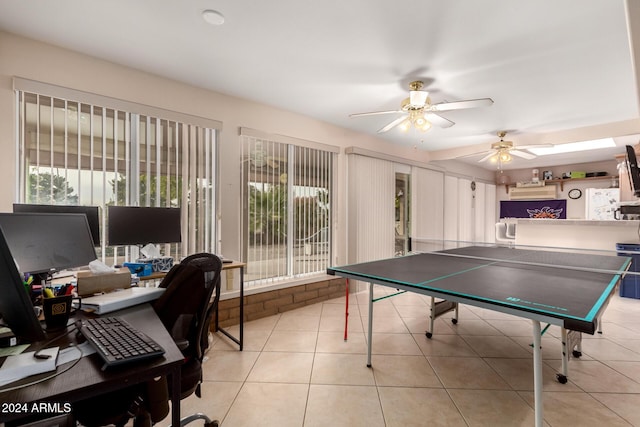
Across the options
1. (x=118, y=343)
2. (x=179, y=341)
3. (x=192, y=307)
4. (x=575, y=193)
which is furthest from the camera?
(x=575, y=193)

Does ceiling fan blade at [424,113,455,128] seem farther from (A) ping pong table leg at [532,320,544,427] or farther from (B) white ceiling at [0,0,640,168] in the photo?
(A) ping pong table leg at [532,320,544,427]

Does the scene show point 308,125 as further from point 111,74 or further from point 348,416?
point 348,416

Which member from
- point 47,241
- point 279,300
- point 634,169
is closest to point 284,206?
point 279,300

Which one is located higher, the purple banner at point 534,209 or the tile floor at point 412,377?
the purple banner at point 534,209

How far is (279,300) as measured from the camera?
3828 millimetres

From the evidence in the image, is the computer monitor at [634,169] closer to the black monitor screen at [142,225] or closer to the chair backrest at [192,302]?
the chair backrest at [192,302]

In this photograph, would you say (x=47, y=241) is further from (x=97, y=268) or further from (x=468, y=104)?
(x=468, y=104)

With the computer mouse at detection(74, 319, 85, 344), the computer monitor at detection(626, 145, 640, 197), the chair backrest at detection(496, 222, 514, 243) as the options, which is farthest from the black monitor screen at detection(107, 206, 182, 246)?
the chair backrest at detection(496, 222, 514, 243)

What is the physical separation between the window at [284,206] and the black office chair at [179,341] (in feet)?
6.58

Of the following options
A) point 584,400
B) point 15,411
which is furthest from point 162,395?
point 584,400

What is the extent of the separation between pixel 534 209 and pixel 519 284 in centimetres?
789

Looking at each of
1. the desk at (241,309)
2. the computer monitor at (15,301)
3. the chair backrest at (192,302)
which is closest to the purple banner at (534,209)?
the desk at (241,309)

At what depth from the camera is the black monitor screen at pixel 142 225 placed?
239 centimetres

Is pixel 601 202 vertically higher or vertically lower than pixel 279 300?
higher
